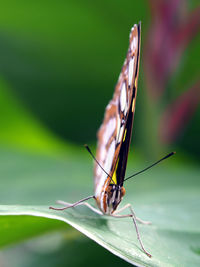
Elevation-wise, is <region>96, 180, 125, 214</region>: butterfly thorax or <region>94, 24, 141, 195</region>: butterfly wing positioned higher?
<region>94, 24, 141, 195</region>: butterfly wing

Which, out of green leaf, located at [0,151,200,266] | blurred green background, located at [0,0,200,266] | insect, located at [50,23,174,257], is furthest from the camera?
blurred green background, located at [0,0,200,266]

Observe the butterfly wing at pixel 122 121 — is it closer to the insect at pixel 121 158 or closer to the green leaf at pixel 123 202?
the insect at pixel 121 158

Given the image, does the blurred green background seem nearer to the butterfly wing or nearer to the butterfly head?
the butterfly wing

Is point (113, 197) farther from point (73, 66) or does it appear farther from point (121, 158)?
point (73, 66)

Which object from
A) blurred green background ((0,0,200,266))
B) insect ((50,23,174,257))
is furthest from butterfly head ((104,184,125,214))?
blurred green background ((0,0,200,266))

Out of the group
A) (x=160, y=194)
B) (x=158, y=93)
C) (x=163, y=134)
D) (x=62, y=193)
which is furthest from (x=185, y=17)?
(x=62, y=193)

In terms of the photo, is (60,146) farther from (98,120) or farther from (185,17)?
(185,17)

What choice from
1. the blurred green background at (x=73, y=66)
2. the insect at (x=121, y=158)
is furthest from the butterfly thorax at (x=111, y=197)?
the blurred green background at (x=73, y=66)

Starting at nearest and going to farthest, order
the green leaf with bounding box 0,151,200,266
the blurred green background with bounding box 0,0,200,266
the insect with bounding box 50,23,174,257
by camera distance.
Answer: the green leaf with bounding box 0,151,200,266 → the insect with bounding box 50,23,174,257 → the blurred green background with bounding box 0,0,200,266
